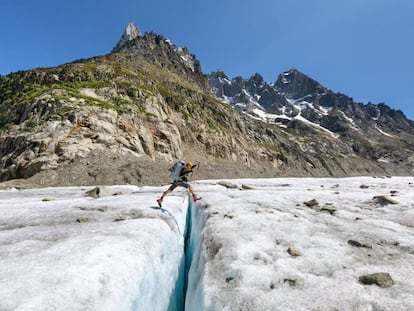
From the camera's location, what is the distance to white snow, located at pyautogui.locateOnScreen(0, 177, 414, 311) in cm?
345

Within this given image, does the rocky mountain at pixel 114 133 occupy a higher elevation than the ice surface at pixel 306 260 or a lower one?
higher

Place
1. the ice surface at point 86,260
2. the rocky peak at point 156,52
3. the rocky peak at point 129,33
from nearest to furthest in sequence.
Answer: the ice surface at point 86,260
the rocky peak at point 156,52
the rocky peak at point 129,33

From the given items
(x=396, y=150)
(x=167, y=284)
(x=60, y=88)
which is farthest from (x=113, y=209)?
(x=396, y=150)

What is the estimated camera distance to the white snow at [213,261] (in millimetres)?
3449

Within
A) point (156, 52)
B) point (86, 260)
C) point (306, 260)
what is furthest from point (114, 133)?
point (156, 52)

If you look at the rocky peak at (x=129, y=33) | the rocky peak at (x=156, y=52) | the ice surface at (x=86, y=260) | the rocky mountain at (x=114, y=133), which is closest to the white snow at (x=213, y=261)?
the ice surface at (x=86, y=260)

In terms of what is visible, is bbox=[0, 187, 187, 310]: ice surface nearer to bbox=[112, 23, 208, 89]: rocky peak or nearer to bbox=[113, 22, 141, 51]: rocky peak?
bbox=[112, 23, 208, 89]: rocky peak

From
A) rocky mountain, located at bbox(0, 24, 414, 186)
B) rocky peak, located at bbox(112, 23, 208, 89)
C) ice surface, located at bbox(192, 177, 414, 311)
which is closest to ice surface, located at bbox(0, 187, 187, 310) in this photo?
ice surface, located at bbox(192, 177, 414, 311)

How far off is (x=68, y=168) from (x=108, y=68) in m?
42.4

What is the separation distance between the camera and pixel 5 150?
34969 millimetres

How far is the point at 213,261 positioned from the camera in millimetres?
5188

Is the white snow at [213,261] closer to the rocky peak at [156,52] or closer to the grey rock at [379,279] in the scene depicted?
the grey rock at [379,279]

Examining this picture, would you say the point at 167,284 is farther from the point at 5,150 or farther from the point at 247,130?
the point at 247,130

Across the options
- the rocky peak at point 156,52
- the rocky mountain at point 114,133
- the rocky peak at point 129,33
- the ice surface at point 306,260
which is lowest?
the ice surface at point 306,260
